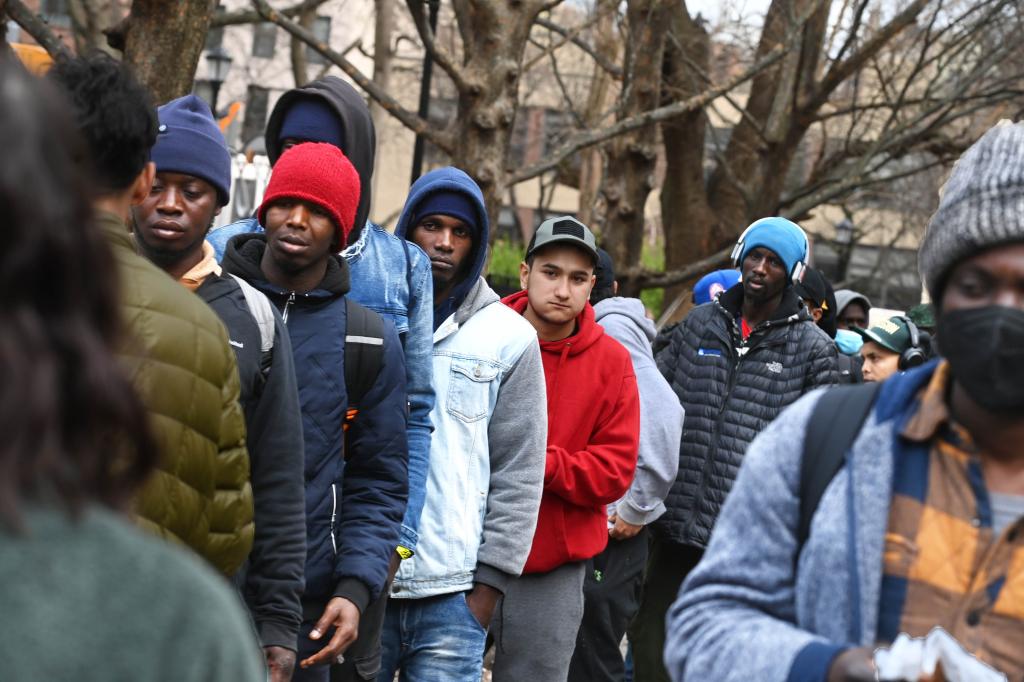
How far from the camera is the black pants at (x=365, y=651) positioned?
4496mm

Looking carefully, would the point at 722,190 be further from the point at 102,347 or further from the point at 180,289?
the point at 102,347

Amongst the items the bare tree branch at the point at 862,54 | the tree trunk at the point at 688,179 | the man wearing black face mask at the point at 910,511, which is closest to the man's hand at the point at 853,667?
the man wearing black face mask at the point at 910,511

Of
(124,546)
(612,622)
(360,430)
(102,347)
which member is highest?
(102,347)

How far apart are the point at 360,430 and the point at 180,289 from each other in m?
1.53

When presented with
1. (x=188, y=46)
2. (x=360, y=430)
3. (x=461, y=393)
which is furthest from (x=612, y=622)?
(x=188, y=46)

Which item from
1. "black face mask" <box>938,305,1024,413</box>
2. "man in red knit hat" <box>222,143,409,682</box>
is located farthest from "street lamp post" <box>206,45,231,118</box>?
"black face mask" <box>938,305,1024,413</box>

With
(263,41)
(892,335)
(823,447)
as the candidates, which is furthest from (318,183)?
(263,41)

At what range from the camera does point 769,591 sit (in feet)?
8.02

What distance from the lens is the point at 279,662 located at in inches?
148

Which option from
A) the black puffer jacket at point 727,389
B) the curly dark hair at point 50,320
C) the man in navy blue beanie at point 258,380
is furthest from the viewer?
the black puffer jacket at point 727,389

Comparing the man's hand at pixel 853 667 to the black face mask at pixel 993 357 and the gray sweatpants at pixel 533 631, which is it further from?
the gray sweatpants at pixel 533 631

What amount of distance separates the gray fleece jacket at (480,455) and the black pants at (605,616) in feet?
4.23

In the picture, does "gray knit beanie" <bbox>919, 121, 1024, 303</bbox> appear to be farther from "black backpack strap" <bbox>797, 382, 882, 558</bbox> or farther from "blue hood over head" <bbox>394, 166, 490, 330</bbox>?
"blue hood over head" <bbox>394, 166, 490, 330</bbox>

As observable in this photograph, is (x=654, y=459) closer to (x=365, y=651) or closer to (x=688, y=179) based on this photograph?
(x=365, y=651)
